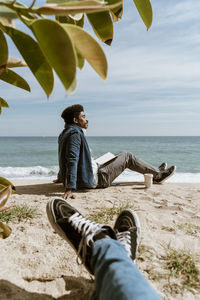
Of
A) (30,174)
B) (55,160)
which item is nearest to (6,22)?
(30,174)

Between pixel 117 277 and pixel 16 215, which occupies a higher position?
pixel 117 277

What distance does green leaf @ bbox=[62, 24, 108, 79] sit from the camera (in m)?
0.45

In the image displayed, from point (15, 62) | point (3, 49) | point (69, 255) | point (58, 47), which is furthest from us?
point (69, 255)

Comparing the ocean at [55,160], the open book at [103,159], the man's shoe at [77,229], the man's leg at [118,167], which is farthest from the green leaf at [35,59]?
the ocean at [55,160]

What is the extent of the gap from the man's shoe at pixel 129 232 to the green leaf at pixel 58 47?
39.4 inches

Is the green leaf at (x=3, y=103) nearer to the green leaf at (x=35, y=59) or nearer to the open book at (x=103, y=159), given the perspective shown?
the green leaf at (x=35, y=59)

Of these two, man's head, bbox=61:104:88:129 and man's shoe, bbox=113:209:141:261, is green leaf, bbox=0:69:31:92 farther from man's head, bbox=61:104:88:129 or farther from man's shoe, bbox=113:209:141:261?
man's head, bbox=61:104:88:129

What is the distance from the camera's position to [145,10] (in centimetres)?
83

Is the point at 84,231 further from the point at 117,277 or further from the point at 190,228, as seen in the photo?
the point at 190,228

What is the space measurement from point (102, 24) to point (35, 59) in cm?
38

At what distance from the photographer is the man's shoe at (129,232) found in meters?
1.28

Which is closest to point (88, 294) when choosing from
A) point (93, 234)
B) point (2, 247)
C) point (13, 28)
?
point (93, 234)

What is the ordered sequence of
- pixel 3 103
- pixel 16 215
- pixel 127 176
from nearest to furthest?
pixel 3 103
pixel 16 215
pixel 127 176

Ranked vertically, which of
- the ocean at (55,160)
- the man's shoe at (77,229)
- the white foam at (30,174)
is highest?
the man's shoe at (77,229)
